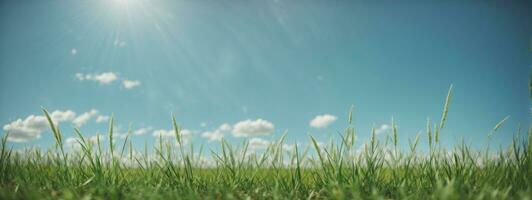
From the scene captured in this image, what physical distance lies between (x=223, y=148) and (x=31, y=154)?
6.34ft

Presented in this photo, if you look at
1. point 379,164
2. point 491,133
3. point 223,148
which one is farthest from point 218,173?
point 491,133

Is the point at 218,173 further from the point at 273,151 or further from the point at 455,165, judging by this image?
the point at 455,165

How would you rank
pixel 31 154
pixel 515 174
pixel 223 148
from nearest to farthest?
pixel 515 174 → pixel 223 148 → pixel 31 154

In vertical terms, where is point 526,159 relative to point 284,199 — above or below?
above

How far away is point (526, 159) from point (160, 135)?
3064mm

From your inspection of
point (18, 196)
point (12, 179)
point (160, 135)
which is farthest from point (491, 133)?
point (12, 179)

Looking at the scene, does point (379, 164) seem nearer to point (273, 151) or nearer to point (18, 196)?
point (273, 151)

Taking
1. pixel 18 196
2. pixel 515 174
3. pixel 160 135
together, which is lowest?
pixel 18 196

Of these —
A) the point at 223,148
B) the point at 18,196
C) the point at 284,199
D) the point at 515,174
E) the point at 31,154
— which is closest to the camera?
the point at 18,196

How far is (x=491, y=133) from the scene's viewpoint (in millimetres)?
3697

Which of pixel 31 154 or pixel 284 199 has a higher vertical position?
pixel 31 154

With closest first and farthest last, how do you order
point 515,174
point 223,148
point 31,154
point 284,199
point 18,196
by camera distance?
point 18,196 < point 284,199 < point 515,174 < point 223,148 < point 31,154

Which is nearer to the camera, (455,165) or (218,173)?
(455,165)

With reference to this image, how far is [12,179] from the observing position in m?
3.66
